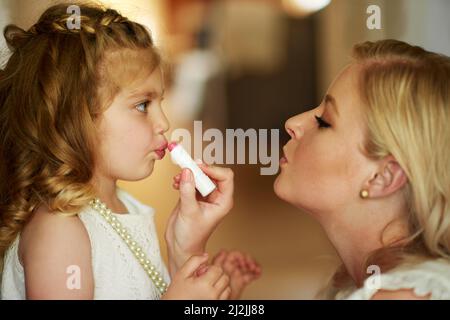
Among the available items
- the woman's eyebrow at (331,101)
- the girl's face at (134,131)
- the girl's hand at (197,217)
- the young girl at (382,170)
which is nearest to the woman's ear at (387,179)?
the young girl at (382,170)

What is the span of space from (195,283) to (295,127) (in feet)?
0.91

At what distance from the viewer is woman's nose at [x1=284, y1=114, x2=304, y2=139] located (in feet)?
3.19

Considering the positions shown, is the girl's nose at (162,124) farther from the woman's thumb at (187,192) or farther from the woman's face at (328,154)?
the woman's face at (328,154)

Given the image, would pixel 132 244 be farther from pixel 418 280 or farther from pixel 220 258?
pixel 418 280

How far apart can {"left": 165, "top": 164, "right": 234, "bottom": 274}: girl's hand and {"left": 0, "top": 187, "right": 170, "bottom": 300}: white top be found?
4 cm

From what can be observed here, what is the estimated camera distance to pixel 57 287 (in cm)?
85

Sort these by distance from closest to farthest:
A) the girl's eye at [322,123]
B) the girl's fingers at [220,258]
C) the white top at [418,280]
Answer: the white top at [418,280]
the girl's eye at [322,123]
the girl's fingers at [220,258]

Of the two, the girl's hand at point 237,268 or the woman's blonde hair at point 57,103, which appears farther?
the girl's hand at point 237,268

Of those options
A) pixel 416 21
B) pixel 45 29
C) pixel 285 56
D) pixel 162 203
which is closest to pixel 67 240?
pixel 162 203

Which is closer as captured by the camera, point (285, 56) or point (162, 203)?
point (162, 203)

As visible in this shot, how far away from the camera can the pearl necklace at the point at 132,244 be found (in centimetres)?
92

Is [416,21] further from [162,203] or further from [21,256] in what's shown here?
[21,256]

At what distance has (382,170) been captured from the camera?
90 cm
